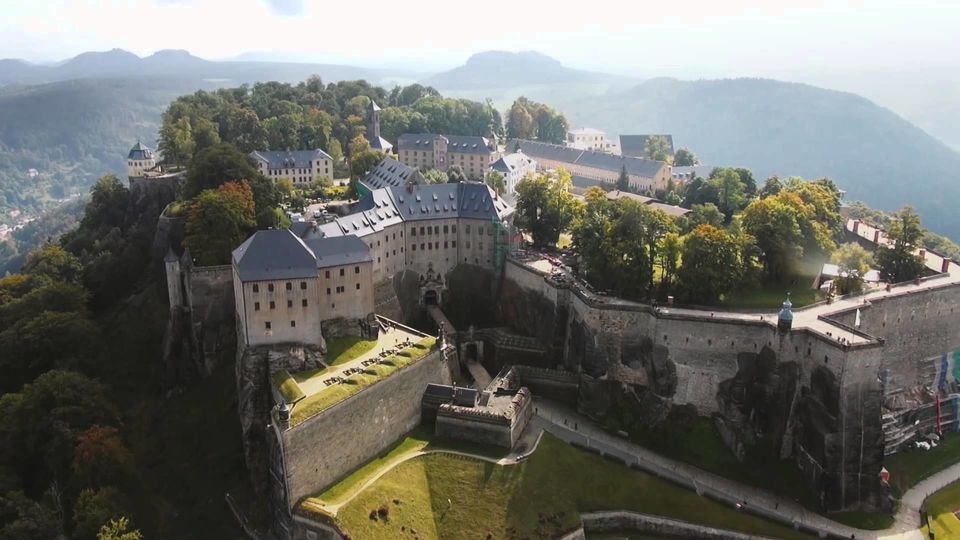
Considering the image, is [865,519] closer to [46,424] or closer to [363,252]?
[363,252]

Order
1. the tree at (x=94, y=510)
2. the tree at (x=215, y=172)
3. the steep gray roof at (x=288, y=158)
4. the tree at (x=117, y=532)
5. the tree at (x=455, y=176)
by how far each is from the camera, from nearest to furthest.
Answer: the tree at (x=117, y=532) < the tree at (x=94, y=510) < the tree at (x=215, y=172) < the tree at (x=455, y=176) < the steep gray roof at (x=288, y=158)

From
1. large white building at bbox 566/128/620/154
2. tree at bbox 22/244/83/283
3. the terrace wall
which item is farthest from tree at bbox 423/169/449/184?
large white building at bbox 566/128/620/154

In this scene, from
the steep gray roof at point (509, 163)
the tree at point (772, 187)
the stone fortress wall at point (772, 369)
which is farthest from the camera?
the steep gray roof at point (509, 163)

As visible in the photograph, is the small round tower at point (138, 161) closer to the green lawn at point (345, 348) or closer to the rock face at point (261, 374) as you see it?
the rock face at point (261, 374)

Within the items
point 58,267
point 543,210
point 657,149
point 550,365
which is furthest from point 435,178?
point 657,149

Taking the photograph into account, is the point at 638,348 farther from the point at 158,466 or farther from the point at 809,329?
the point at 158,466

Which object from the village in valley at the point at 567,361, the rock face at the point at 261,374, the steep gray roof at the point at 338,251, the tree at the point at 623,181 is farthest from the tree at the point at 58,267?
the tree at the point at 623,181

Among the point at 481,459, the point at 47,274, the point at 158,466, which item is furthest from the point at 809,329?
the point at 47,274

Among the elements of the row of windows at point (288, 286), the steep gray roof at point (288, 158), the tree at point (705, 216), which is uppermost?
the steep gray roof at point (288, 158)
